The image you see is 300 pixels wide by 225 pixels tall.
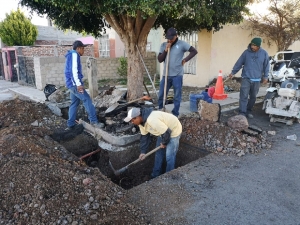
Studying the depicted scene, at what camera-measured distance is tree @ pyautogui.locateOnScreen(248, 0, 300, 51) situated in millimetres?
10945

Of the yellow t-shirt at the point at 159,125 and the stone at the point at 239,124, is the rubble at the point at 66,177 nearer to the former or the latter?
the stone at the point at 239,124

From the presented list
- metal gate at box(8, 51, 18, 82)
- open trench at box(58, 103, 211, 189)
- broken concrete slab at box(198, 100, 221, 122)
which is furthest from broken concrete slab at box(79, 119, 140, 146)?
metal gate at box(8, 51, 18, 82)

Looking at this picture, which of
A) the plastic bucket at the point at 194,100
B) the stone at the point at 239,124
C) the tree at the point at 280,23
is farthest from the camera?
the tree at the point at 280,23

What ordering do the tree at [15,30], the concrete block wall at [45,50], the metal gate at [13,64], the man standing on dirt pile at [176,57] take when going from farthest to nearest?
the tree at [15,30] < the metal gate at [13,64] < the concrete block wall at [45,50] < the man standing on dirt pile at [176,57]

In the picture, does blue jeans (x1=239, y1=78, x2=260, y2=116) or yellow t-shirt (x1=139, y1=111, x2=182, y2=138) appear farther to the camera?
blue jeans (x1=239, y1=78, x2=260, y2=116)

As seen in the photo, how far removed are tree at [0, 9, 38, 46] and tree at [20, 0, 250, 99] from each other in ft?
41.3

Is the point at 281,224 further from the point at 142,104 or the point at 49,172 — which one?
the point at 142,104

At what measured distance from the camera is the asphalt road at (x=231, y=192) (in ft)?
8.94

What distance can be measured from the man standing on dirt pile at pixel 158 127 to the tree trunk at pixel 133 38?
8.53ft

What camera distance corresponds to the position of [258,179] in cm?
352

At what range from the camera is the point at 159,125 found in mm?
3648

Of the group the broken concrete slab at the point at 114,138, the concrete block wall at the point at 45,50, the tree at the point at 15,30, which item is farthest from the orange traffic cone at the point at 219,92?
the tree at the point at 15,30

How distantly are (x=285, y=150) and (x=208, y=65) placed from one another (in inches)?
268

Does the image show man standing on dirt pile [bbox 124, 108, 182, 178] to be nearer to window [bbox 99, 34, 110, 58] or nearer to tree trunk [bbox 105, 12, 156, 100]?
tree trunk [bbox 105, 12, 156, 100]
